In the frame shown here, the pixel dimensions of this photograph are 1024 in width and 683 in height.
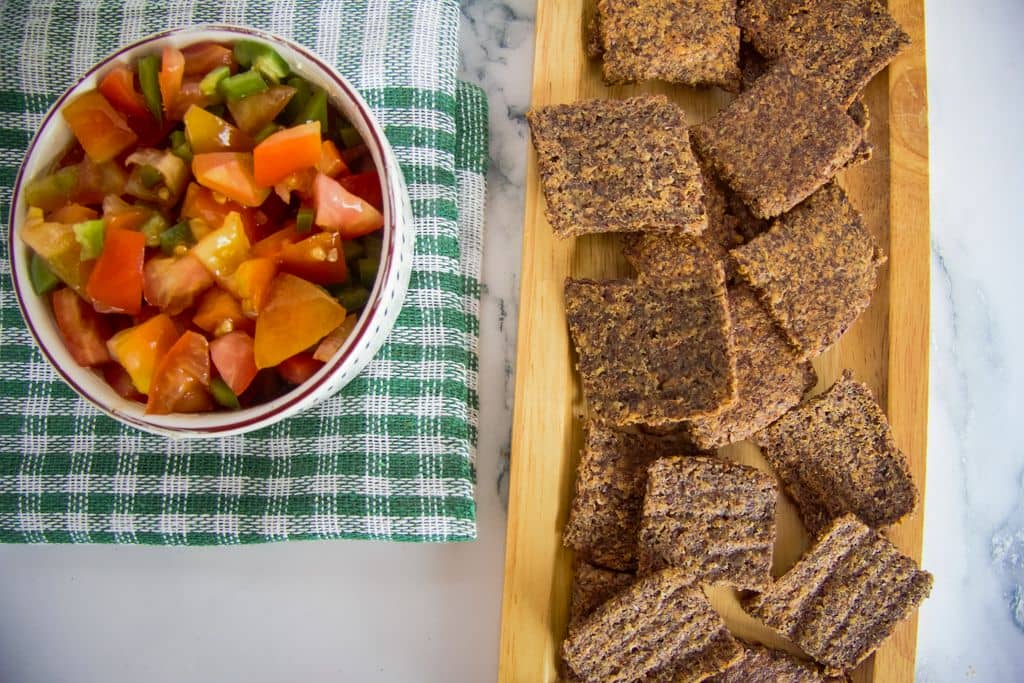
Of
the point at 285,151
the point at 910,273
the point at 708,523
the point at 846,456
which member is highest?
the point at 285,151

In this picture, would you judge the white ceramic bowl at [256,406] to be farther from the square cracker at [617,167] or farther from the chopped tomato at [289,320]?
the square cracker at [617,167]

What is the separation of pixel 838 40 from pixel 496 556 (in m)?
1.48

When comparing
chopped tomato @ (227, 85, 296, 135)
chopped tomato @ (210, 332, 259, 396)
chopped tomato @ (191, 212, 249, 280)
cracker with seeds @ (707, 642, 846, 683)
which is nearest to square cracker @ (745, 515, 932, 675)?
cracker with seeds @ (707, 642, 846, 683)

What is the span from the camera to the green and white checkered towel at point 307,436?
1771 mm

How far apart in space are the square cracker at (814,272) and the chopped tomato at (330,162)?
91 cm

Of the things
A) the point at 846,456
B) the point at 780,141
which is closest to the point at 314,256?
the point at 780,141

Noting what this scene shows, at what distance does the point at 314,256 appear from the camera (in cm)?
137

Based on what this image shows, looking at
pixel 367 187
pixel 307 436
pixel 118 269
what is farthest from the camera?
pixel 307 436

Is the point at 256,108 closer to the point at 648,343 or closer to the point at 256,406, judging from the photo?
the point at 256,406

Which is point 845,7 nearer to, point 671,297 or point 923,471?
point 671,297

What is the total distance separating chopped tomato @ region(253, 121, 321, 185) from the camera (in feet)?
4.46

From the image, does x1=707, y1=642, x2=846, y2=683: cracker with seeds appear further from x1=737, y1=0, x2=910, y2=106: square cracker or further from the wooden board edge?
x1=737, y1=0, x2=910, y2=106: square cracker

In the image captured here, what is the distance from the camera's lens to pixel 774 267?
182cm

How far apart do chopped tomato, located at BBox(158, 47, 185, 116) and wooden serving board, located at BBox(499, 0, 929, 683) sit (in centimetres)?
78
